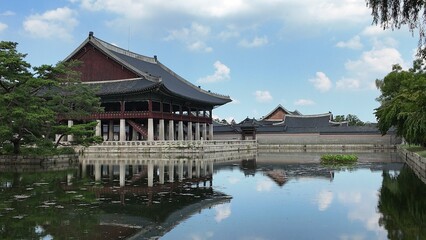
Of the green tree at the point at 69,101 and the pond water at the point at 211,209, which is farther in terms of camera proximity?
the green tree at the point at 69,101

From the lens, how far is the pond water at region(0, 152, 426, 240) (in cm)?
931

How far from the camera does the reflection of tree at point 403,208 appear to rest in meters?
9.37

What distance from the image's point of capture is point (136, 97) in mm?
49656

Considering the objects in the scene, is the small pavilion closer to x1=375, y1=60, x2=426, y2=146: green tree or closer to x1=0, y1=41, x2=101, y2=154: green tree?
x1=0, y1=41, x2=101, y2=154: green tree

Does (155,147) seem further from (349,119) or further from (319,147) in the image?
(349,119)

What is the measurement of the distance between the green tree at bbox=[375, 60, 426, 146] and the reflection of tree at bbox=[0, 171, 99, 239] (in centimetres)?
1345

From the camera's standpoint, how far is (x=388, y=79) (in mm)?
60531

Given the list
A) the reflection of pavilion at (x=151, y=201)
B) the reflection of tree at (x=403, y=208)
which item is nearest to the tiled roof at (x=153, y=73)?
the reflection of pavilion at (x=151, y=201)

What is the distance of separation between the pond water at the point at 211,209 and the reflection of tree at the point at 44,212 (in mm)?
23

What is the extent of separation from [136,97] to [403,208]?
40.4m

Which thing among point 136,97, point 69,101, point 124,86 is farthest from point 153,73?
point 69,101

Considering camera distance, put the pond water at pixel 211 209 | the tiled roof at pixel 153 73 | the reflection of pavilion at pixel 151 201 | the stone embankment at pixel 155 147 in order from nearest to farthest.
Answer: the pond water at pixel 211 209
the reflection of pavilion at pixel 151 201
the stone embankment at pixel 155 147
the tiled roof at pixel 153 73

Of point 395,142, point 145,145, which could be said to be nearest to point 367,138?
point 395,142

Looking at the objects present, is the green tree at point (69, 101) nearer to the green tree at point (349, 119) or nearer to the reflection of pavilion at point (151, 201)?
the reflection of pavilion at point (151, 201)
